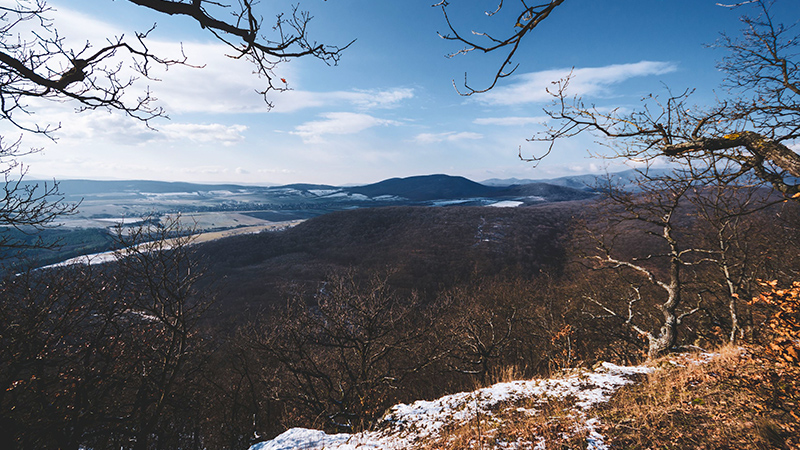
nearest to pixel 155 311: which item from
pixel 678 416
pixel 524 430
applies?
pixel 524 430

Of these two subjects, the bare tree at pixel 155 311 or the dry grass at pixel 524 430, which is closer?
the dry grass at pixel 524 430

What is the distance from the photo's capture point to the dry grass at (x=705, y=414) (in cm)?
353

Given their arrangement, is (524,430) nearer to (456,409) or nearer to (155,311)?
(456,409)

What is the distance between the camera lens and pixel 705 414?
14.2 feet

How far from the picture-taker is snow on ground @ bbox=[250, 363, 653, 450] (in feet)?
21.3

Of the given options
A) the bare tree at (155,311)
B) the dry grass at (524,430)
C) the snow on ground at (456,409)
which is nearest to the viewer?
the dry grass at (524,430)

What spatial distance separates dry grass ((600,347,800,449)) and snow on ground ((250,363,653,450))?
3.30 feet

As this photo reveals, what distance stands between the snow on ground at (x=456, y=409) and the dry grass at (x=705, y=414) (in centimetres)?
101

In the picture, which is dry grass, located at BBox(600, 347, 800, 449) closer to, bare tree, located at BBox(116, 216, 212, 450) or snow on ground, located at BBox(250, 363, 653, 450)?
snow on ground, located at BBox(250, 363, 653, 450)

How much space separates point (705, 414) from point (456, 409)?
483 cm

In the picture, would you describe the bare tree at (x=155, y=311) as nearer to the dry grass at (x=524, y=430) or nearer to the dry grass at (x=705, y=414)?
the dry grass at (x=524, y=430)

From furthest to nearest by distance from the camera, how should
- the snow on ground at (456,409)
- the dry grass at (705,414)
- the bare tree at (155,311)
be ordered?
the bare tree at (155,311) → the snow on ground at (456,409) → the dry grass at (705,414)

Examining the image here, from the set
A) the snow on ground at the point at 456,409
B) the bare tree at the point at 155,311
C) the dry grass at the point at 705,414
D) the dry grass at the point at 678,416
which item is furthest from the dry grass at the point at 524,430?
the bare tree at the point at 155,311

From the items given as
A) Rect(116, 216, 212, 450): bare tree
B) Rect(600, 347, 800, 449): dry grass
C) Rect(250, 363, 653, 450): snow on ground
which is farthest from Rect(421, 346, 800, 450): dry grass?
Rect(116, 216, 212, 450): bare tree
